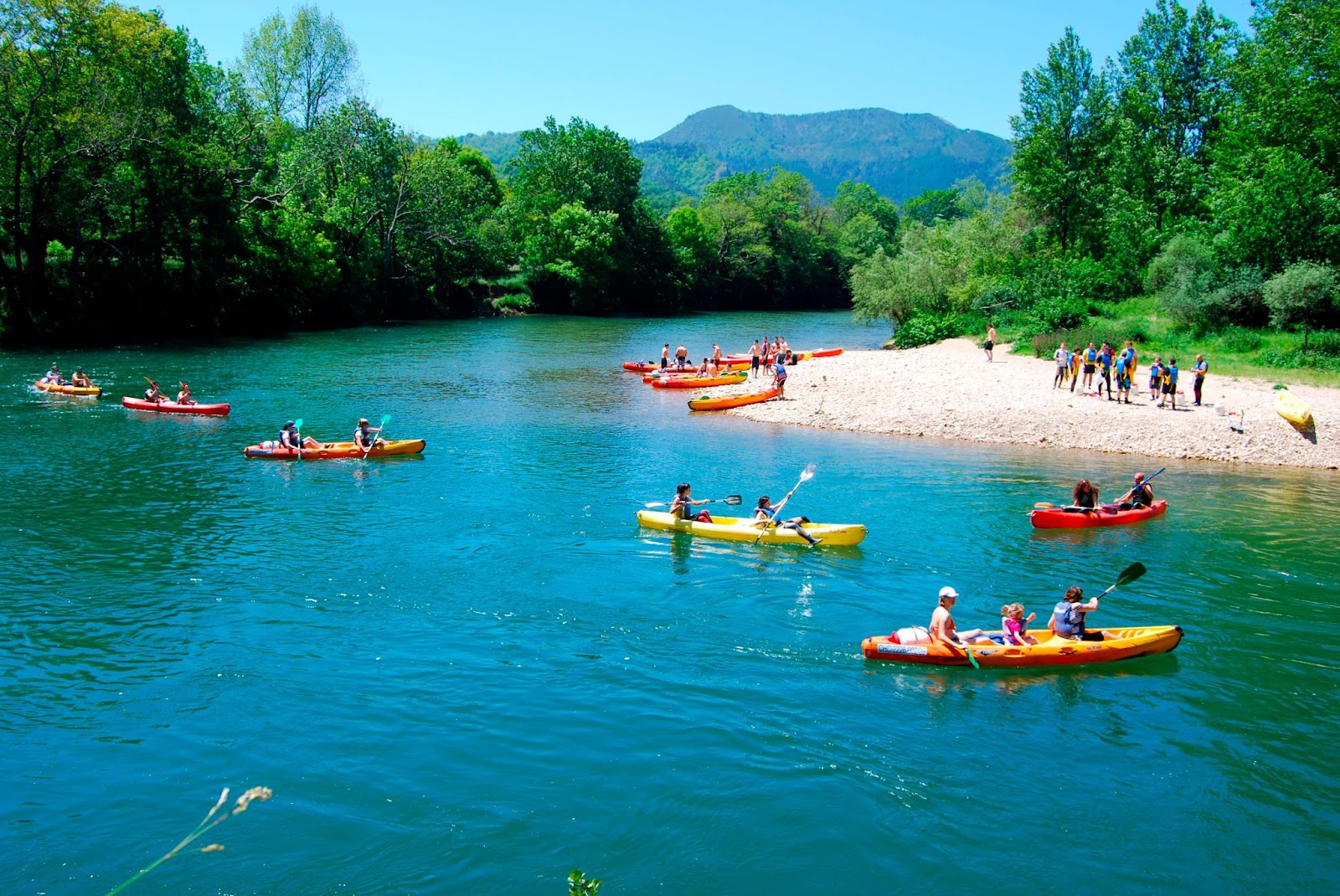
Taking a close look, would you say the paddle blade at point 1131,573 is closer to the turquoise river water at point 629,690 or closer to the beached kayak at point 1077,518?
the turquoise river water at point 629,690

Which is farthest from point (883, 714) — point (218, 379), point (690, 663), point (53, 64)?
point (53, 64)

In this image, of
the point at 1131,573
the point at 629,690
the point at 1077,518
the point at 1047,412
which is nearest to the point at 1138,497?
the point at 1077,518

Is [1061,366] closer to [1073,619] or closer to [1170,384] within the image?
[1170,384]

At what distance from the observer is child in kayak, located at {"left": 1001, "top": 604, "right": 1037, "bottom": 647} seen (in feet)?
50.4

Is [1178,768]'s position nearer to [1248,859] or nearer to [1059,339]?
[1248,859]

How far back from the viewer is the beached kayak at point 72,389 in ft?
114

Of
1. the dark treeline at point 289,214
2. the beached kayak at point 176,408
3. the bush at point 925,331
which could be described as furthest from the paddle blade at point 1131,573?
the dark treeline at point 289,214

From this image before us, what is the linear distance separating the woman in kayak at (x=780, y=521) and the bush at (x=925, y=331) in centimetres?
3089

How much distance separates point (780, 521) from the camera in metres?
20.7

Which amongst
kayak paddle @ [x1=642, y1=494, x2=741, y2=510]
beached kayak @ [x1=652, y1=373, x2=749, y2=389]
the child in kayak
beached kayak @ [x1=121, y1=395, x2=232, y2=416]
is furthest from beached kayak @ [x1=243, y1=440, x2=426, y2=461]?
the child in kayak

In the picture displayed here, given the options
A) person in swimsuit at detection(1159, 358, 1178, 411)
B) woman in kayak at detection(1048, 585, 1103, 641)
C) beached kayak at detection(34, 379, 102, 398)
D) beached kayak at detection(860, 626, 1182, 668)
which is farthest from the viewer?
beached kayak at detection(34, 379, 102, 398)

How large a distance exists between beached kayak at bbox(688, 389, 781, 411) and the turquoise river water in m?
9.45

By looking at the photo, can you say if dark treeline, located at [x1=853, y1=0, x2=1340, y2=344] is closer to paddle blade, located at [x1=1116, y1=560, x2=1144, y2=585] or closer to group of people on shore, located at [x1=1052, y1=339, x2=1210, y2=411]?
group of people on shore, located at [x1=1052, y1=339, x2=1210, y2=411]

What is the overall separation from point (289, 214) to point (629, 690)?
175 ft
